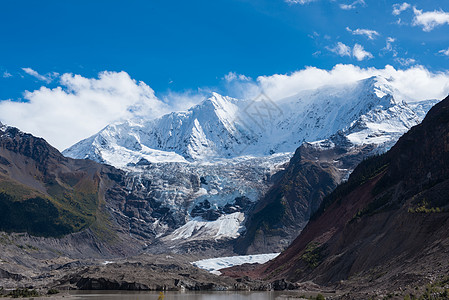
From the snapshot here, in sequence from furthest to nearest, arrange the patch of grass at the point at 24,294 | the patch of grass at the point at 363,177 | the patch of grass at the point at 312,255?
the patch of grass at the point at 363,177, the patch of grass at the point at 312,255, the patch of grass at the point at 24,294

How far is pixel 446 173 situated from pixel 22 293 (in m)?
77.4

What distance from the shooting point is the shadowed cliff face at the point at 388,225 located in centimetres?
7612

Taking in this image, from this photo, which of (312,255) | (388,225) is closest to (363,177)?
(312,255)

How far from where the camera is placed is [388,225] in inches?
3851

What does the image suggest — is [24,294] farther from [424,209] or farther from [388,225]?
[424,209]

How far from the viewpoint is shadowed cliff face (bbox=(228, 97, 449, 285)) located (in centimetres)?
7612

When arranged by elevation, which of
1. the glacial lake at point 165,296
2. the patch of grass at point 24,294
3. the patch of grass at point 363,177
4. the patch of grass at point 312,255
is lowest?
the glacial lake at point 165,296

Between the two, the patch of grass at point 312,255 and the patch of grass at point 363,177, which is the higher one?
the patch of grass at point 363,177

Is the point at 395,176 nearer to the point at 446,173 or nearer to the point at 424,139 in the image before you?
the point at 424,139

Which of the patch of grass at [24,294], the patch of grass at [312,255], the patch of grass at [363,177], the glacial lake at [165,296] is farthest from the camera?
the patch of grass at [363,177]

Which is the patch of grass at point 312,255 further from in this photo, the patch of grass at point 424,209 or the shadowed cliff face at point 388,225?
the patch of grass at point 424,209

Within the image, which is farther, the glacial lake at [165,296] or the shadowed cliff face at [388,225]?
the glacial lake at [165,296]

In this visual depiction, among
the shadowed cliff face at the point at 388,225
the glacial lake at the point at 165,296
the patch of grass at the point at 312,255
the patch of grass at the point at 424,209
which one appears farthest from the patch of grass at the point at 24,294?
the patch of grass at the point at 424,209

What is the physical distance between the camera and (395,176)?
411 feet
